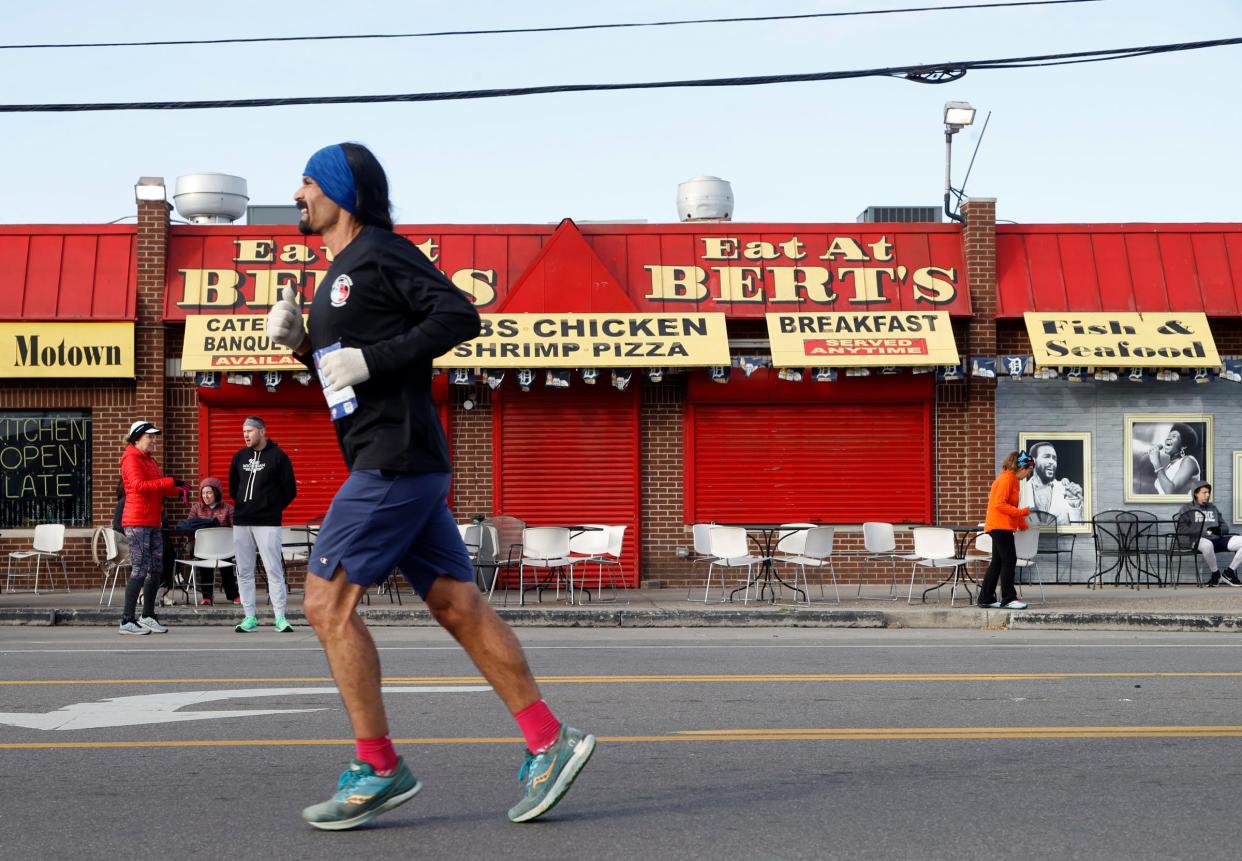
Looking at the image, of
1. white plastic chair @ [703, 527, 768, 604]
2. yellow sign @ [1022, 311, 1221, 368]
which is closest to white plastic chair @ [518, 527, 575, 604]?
white plastic chair @ [703, 527, 768, 604]

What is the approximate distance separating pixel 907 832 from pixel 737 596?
42.7 ft

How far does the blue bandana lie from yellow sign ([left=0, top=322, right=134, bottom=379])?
14.6m

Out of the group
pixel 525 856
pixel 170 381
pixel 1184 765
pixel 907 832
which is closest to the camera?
pixel 525 856

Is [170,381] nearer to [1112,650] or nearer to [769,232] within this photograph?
[769,232]

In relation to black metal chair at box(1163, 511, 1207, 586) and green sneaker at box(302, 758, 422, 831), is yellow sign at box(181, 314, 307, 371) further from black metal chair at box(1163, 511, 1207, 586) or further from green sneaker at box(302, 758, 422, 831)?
green sneaker at box(302, 758, 422, 831)

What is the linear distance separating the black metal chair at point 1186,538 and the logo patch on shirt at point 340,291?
15.7 meters

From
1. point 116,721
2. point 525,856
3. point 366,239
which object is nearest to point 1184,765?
point 525,856

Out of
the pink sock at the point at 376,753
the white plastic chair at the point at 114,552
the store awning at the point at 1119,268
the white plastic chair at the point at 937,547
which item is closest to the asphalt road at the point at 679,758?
the pink sock at the point at 376,753

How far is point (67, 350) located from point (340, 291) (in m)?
15.0

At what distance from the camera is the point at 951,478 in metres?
19.3

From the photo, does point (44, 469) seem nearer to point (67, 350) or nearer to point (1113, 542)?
point (67, 350)

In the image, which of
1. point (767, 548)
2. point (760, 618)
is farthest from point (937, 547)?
point (760, 618)

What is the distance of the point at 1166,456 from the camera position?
760 inches

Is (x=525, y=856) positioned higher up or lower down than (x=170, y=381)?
lower down
